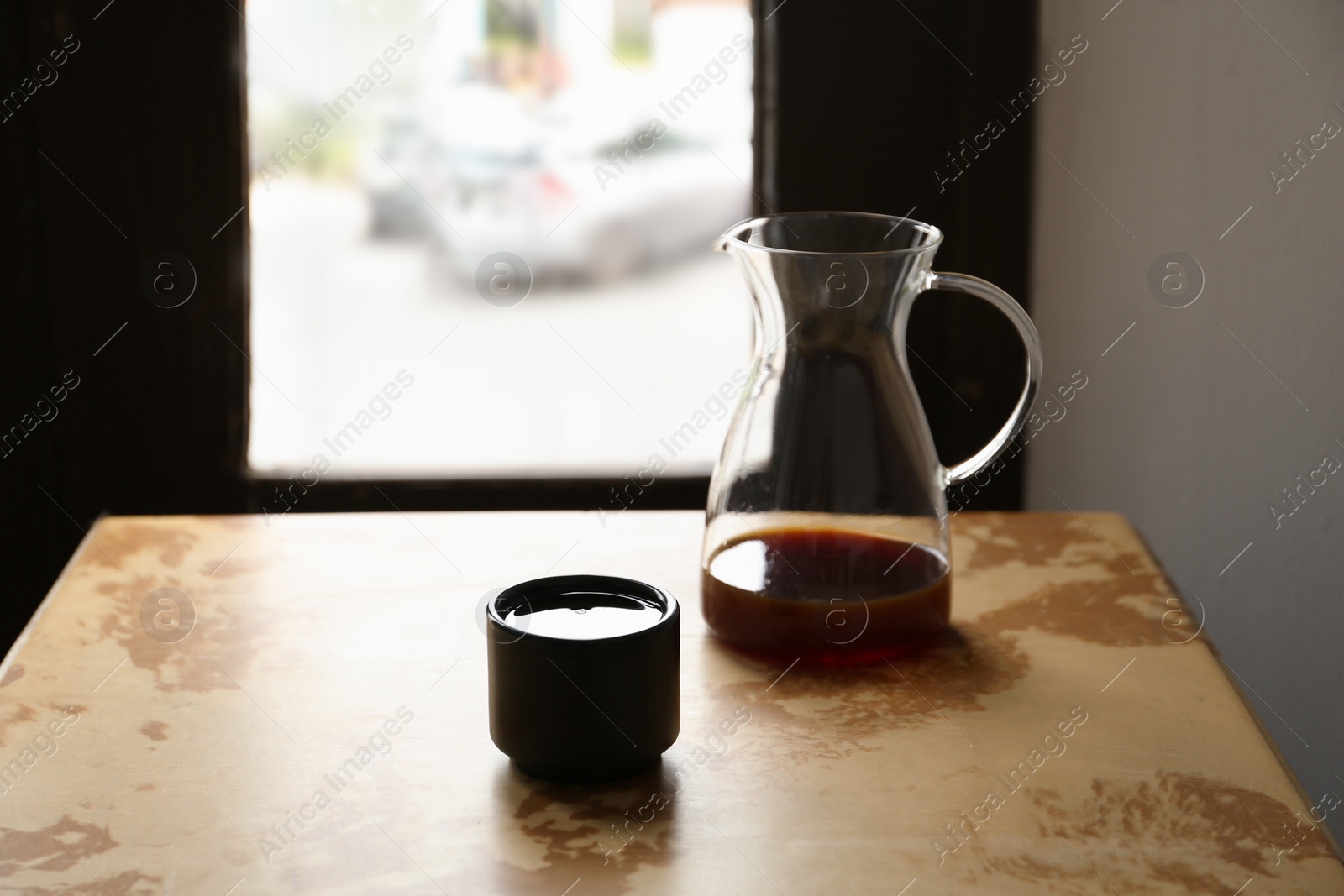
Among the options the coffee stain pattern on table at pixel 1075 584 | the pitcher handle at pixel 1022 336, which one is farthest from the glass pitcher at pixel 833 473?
the coffee stain pattern on table at pixel 1075 584

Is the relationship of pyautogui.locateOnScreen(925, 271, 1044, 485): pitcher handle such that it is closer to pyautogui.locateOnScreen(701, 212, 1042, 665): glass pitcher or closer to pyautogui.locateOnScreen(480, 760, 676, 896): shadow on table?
pyautogui.locateOnScreen(701, 212, 1042, 665): glass pitcher

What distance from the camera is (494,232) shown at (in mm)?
1558

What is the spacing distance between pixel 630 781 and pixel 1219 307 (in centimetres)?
99

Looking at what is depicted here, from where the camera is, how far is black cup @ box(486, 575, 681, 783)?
67cm

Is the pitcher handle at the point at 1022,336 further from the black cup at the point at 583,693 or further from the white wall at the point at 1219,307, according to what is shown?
the white wall at the point at 1219,307

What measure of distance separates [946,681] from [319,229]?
1.04 m

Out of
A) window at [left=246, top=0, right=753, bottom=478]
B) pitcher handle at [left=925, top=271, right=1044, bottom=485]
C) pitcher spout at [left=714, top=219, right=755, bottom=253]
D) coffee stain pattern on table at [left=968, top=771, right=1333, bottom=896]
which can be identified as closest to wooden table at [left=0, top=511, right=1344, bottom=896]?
coffee stain pattern on table at [left=968, top=771, right=1333, bottom=896]

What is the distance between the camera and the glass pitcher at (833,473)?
0.80 meters

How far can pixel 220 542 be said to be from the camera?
1045mm

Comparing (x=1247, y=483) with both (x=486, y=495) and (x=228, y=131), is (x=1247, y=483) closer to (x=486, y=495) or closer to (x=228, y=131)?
(x=486, y=495)

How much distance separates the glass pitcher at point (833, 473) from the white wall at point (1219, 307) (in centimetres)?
66

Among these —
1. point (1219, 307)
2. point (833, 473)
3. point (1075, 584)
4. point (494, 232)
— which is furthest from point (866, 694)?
point (494, 232)

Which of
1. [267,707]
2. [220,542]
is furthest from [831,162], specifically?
[267,707]

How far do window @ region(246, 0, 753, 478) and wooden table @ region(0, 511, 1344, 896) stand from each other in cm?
62
